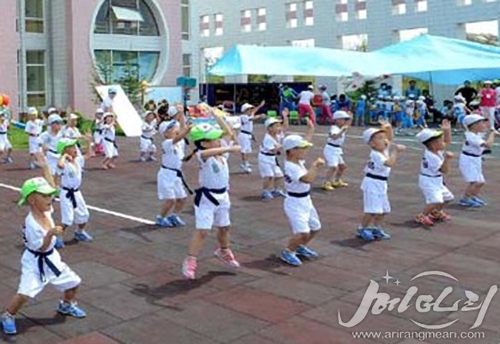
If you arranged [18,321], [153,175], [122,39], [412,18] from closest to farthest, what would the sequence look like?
1. [18,321]
2. [153,175]
3. [122,39]
4. [412,18]

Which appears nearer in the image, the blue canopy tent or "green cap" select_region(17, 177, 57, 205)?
"green cap" select_region(17, 177, 57, 205)

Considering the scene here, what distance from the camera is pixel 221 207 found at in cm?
734

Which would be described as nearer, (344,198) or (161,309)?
(161,309)

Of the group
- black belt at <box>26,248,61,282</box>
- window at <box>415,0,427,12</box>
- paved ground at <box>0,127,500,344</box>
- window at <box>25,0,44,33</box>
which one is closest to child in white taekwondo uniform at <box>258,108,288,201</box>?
paved ground at <box>0,127,500,344</box>

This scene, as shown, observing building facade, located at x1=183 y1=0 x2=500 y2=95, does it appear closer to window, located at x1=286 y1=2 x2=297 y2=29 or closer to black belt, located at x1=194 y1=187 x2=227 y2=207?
window, located at x1=286 y1=2 x2=297 y2=29

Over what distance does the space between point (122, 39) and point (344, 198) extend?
24.2 metres

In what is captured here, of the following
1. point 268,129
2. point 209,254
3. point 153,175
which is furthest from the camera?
point 153,175

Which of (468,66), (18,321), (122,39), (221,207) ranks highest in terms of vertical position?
(122,39)

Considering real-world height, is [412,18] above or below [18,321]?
above

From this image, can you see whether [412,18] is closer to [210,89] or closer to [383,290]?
[210,89]

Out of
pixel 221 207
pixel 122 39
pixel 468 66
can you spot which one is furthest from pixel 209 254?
pixel 122 39

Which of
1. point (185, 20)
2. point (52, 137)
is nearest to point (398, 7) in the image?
point (185, 20)

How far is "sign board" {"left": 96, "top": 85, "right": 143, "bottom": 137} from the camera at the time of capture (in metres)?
26.0

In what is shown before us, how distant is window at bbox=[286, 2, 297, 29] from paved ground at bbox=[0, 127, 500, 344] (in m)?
33.0
